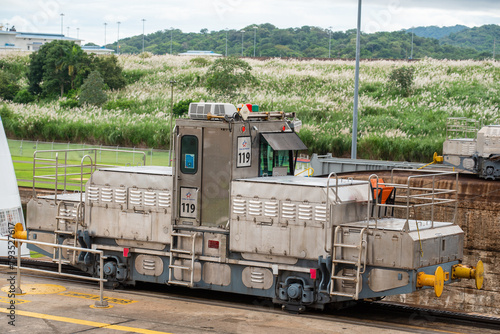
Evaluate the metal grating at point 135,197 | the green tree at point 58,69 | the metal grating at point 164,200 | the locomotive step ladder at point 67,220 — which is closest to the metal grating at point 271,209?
the metal grating at point 164,200

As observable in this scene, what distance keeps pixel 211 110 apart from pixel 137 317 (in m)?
4.07

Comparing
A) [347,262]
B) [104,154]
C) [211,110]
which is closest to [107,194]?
[211,110]

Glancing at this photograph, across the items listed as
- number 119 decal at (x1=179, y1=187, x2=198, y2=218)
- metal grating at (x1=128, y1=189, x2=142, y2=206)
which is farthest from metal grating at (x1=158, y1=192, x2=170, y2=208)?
metal grating at (x1=128, y1=189, x2=142, y2=206)

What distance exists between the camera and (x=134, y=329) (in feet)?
34.9

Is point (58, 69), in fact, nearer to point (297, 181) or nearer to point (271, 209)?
point (297, 181)

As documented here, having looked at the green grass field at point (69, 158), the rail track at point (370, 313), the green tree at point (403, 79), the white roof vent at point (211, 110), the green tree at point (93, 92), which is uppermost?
the green tree at point (403, 79)

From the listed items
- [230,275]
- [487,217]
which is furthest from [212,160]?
[487,217]

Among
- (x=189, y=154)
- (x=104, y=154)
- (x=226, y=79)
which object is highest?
(x=226, y=79)

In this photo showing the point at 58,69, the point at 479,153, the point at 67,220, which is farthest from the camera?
the point at 58,69

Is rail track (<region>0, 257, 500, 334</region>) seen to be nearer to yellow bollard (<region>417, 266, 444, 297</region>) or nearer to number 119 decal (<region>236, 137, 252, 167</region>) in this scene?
yellow bollard (<region>417, 266, 444, 297</region>)

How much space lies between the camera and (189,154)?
13.2 meters

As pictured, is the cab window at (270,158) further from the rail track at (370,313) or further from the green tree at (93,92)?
the green tree at (93,92)

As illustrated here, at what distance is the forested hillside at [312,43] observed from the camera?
88.6 meters

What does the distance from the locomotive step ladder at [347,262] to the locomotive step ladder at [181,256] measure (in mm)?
2739
